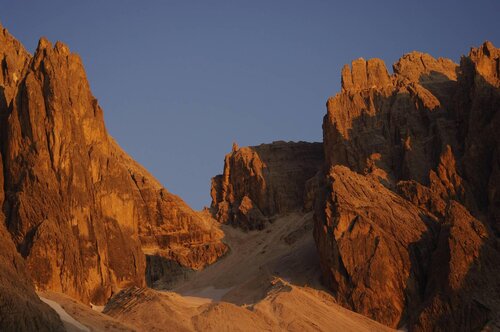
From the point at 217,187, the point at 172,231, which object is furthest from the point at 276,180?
the point at 172,231

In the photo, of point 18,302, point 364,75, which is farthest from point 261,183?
point 18,302

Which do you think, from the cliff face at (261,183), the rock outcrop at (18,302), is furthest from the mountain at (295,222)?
the cliff face at (261,183)

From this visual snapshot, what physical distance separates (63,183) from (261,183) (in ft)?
123

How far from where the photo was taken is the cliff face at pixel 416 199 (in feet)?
294

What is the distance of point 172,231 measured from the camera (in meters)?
118

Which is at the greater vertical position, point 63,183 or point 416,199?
point 63,183

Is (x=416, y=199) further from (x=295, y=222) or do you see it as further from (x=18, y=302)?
(x=18, y=302)

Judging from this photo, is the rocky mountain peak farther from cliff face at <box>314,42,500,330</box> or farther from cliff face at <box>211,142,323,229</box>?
cliff face at <box>211,142,323,229</box>

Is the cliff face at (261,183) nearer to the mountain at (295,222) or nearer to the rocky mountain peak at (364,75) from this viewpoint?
the mountain at (295,222)

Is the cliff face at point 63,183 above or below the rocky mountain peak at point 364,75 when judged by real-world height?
below

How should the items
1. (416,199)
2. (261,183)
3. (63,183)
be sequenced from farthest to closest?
(261,183) → (416,199) → (63,183)

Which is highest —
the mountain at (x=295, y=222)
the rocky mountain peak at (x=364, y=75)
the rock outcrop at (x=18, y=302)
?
the rocky mountain peak at (x=364, y=75)

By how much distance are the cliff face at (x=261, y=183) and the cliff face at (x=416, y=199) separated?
11.5m

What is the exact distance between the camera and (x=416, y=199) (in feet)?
324
